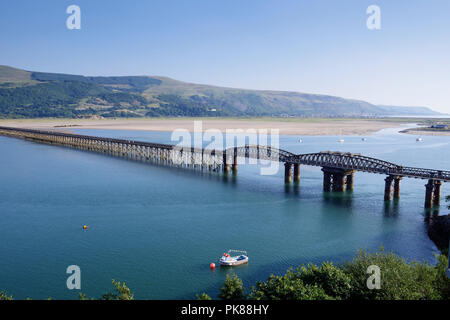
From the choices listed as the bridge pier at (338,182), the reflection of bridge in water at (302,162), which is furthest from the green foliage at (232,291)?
the bridge pier at (338,182)

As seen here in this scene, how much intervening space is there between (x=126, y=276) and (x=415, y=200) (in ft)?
145

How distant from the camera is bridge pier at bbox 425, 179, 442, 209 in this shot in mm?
52031

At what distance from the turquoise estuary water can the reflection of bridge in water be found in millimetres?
2617

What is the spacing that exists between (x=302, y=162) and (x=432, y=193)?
21.0 meters

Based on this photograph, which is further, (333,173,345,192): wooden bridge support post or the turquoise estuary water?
(333,173,345,192): wooden bridge support post

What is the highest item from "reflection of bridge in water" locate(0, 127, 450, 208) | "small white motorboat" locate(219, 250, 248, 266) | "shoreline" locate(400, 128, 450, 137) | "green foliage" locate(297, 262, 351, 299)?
"shoreline" locate(400, 128, 450, 137)

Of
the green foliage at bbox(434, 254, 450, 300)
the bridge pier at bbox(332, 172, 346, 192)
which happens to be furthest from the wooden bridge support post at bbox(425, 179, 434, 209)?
the green foliage at bbox(434, 254, 450, 300)

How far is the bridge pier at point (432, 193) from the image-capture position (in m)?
52.0

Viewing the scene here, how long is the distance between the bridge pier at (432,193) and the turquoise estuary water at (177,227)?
174 cm

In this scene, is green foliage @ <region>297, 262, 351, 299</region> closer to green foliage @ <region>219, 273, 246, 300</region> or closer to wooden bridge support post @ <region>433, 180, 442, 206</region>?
green foliage @ <region>219, 273, 246, 300</region>

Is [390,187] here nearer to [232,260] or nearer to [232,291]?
[232,260]

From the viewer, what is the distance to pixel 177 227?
44719 mm
